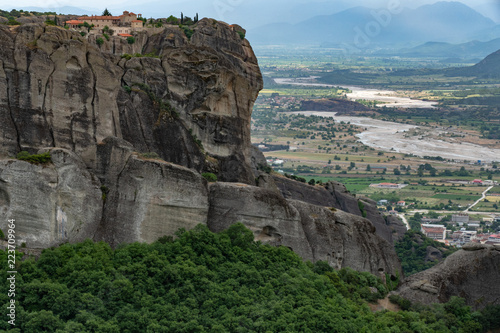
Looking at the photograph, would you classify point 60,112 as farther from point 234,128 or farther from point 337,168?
point 337,168

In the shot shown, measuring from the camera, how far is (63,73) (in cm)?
4141

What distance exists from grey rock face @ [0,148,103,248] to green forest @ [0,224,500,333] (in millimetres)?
1518

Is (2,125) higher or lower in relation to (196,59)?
lower

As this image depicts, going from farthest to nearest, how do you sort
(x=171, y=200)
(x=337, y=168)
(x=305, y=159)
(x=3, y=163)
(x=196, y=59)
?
(x=305, y=159)
(x=337, y=168)
(x=196, y=59)
(x=171, y=200)
(x=3, y=163)

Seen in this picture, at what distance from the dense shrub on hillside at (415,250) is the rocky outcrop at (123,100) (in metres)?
26.9

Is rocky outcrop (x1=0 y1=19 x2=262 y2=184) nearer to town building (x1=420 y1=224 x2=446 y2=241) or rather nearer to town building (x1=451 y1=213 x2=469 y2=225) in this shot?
town building (x1=420 y1=224 x2=446 y2=241)

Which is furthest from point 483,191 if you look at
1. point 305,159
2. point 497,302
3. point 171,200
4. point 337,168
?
point 171,200

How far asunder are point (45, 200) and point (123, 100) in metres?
9.91

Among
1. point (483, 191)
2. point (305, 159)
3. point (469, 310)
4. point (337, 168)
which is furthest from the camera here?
point (305, 159)

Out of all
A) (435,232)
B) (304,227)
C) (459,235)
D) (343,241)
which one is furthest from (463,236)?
(304,227)

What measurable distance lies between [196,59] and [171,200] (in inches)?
575

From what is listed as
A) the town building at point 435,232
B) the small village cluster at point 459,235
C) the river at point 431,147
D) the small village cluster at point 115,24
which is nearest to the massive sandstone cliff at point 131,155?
the small village cluster at point 115,24

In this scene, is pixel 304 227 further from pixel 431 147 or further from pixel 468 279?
pixel 431 147

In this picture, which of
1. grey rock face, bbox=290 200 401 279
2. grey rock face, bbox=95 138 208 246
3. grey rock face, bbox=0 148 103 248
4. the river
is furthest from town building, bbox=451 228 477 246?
the river
